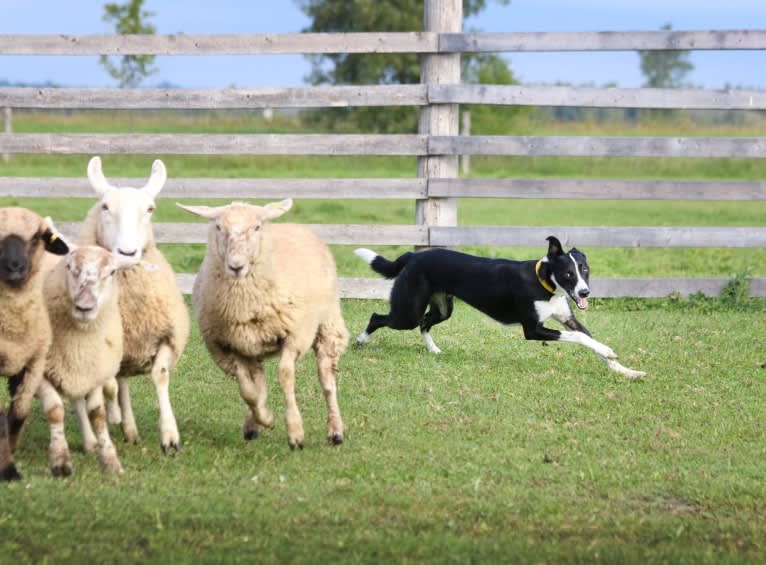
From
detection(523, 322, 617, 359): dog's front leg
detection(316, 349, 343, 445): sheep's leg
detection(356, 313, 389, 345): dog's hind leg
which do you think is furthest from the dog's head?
detection(316, 349, 343, 445): sheep's leg

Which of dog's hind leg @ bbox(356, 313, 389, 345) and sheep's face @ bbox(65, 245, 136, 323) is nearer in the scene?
sheep's face @ bbox(65, 245, 136, 323)

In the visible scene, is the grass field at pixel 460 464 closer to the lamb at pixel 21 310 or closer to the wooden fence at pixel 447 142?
the lamb at pixel 21 310

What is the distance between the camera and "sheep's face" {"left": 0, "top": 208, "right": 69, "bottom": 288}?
5.62 meters

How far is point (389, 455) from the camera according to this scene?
6.16 meters

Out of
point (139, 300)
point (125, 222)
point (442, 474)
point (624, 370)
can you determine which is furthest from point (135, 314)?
point (624, 370)

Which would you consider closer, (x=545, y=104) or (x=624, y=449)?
(x=624, y=449)

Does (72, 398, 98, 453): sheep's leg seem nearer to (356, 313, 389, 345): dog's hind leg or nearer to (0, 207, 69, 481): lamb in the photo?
(0, 207, 69, 481): lamb

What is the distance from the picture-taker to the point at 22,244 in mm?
5664

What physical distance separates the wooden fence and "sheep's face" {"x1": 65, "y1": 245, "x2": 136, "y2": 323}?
216 inches

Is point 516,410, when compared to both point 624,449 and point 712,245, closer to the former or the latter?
point 624,449

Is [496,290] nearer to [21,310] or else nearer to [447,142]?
[447,142]

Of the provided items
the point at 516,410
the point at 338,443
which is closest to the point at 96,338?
the point at 338,443

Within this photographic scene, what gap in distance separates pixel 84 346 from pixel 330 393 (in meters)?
1.44

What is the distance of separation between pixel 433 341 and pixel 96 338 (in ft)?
13.9
